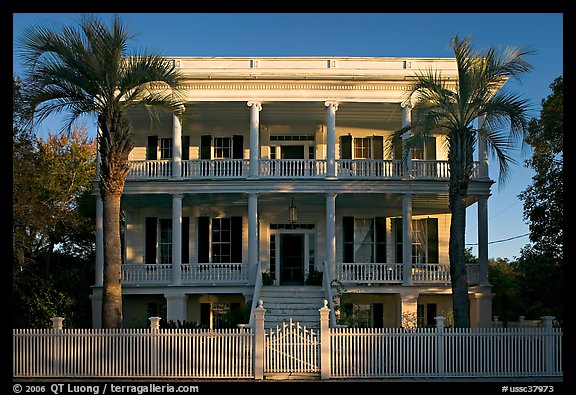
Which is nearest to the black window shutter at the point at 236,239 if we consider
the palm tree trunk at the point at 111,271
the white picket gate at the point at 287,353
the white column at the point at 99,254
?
the white column at the point at 99,254

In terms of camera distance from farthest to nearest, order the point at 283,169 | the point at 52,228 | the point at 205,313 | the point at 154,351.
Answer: the point at 52,228
the point at 205,313
the point at 283,169
the point at 154,351

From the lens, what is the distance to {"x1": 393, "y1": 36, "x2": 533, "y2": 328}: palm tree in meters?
17.2

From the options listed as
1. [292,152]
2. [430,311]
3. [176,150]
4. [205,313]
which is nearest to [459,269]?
Result: [430,311]

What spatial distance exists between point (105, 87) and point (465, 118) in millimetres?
9096

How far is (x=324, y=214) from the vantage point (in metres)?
25.2

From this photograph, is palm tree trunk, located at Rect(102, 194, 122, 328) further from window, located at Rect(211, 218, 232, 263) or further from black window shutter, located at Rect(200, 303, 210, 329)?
window, located at Rect(211, 218, 232, 263)

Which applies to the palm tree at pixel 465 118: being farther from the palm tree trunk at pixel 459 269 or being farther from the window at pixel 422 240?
the window at pixel 422 240

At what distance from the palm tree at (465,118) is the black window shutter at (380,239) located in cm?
766

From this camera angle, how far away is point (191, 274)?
2309cm

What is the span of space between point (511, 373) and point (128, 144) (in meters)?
10.5

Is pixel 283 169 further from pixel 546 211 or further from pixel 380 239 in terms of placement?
pixel 546 211

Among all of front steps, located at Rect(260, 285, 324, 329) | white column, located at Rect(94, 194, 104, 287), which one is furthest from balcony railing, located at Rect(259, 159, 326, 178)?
white column, located at Rect(94, 194, 104, 287)

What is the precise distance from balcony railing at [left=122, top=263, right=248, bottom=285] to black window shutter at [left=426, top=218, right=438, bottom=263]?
22.6ft
